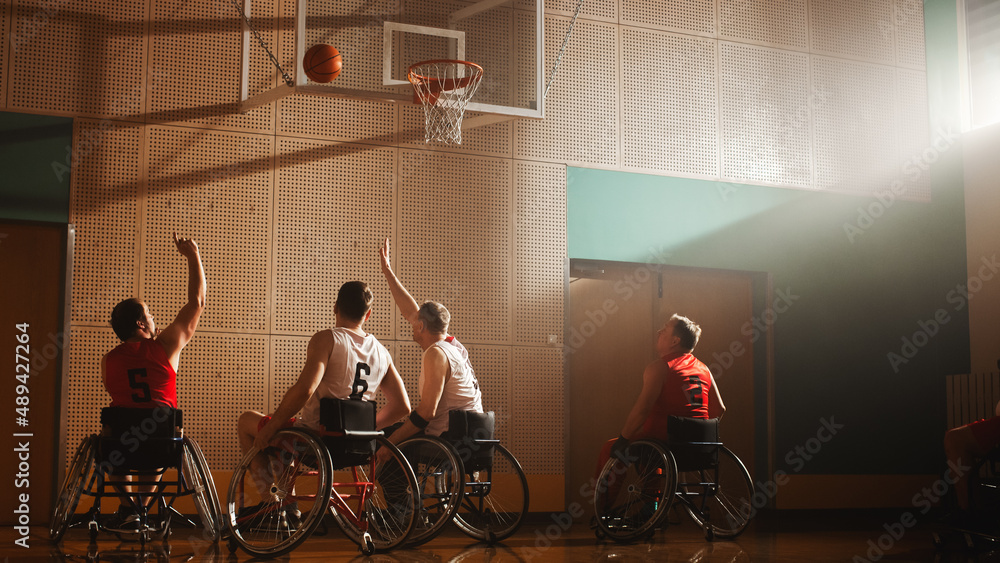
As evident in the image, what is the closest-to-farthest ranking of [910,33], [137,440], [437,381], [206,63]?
1. [137,440]
2. [437,381]
3. [206,63]
4. [910,33]

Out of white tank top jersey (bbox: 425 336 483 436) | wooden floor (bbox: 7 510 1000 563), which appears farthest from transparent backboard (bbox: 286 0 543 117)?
wooden floor (bbox: 7 510 1000 563)

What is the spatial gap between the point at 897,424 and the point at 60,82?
6383 mm

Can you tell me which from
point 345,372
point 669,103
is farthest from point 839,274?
point 345,372

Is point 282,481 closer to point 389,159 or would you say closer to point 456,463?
point 456,463

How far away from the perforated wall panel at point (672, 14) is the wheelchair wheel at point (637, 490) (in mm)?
3463

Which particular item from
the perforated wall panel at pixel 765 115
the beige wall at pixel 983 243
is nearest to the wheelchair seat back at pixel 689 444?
the perforated wall panel at pixel 765 115

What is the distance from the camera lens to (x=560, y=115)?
6.31 meters

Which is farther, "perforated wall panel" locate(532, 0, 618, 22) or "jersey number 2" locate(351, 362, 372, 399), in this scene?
"perforated wall panel" locate(532, 0, 618, 22)

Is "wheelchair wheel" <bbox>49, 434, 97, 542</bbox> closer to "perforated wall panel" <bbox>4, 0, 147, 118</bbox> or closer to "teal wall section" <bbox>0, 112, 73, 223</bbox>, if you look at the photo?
"teal wall section" <bbox>0, 112, 73, 223</bbox>

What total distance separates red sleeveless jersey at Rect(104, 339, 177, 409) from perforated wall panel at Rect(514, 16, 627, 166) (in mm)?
3083

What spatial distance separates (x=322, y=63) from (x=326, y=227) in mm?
1151

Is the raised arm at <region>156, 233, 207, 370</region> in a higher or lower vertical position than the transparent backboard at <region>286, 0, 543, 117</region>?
lower

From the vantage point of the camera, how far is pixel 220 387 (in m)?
5.32

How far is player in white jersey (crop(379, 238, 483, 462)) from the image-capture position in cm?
428
